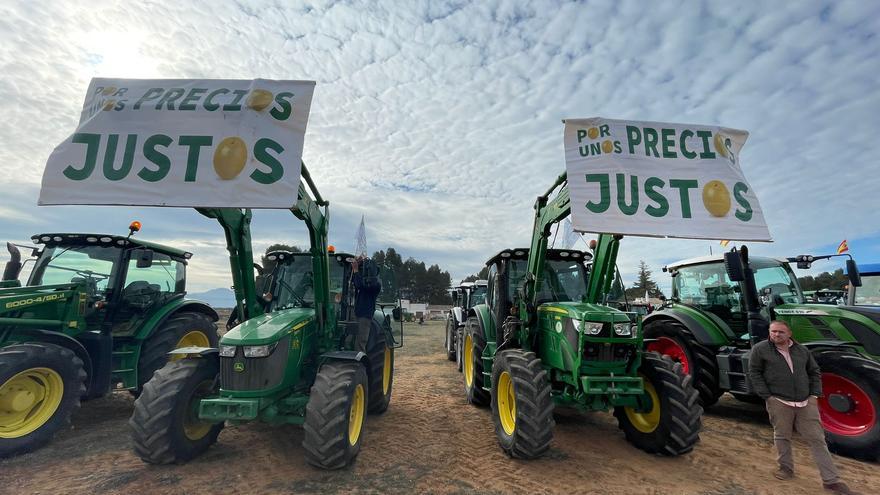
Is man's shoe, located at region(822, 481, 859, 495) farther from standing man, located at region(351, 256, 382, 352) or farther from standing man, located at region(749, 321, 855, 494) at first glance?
standing man, located at region(351, 256, 382, 352)

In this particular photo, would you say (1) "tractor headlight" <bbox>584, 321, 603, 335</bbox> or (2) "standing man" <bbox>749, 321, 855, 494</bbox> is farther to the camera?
(1) "tractor headlight" <bbox>584, 321, 603, 335</bbox>

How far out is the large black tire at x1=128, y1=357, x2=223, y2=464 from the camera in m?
3.63

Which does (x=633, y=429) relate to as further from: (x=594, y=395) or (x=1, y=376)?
(x=1, y=376)

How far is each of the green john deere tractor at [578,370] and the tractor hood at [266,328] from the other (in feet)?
7.69

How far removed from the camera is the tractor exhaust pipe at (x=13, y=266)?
590 cm

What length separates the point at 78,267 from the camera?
592 cm

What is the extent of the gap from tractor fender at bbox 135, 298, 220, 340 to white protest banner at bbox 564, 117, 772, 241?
5755mm

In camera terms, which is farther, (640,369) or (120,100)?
(640,369)

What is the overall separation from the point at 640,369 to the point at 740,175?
2312 mm

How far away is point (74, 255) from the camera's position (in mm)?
5973

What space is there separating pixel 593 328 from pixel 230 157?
3.87 m

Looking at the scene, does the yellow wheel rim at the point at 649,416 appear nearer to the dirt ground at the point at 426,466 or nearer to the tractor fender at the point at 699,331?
the dirt ground at the point at 426,466

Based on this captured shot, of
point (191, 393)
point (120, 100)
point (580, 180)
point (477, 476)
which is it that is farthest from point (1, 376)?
point (580, 180)

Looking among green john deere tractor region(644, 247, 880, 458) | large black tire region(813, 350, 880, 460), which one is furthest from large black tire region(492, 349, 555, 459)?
large black tire region(813, 350, 880, 460)
